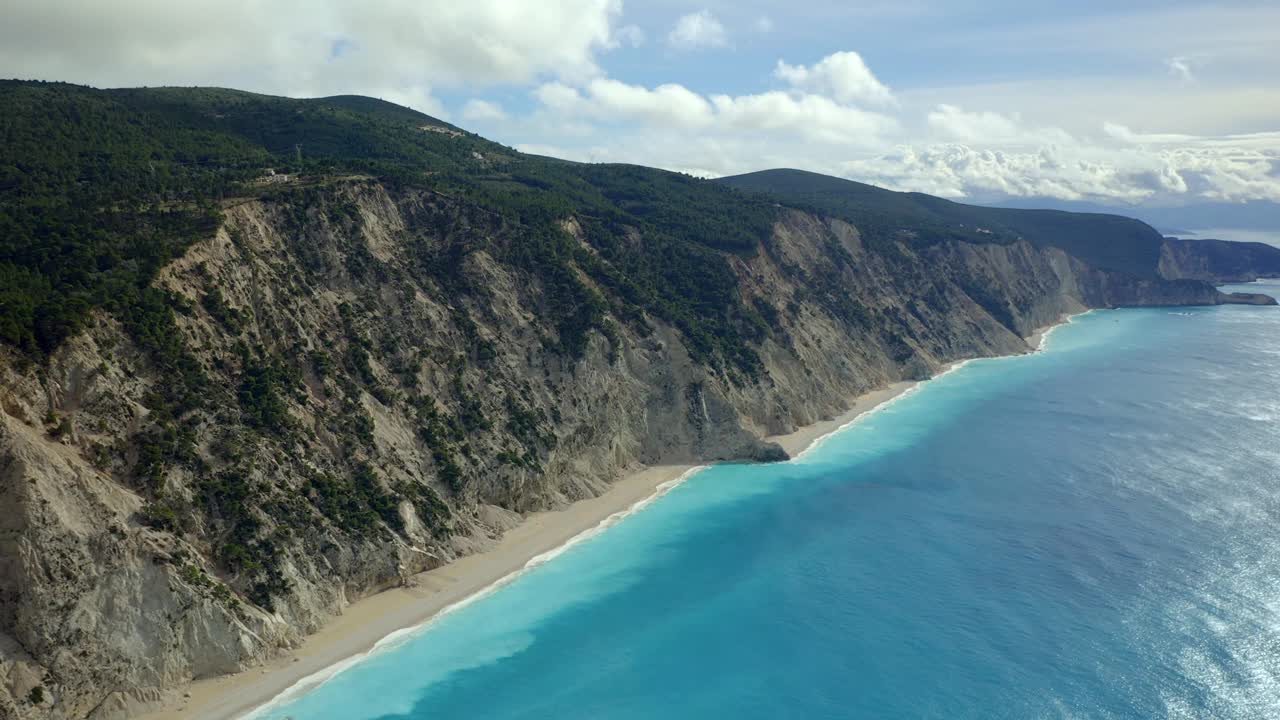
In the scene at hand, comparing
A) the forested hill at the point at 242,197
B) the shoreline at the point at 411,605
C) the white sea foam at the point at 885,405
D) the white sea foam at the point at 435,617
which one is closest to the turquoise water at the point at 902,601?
the white sea foam at the point at 435,617

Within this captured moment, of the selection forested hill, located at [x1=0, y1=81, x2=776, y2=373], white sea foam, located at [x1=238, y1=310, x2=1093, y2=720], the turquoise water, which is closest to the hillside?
forested hill, located at [x1=0, y1=81, x2=776, y2=373]

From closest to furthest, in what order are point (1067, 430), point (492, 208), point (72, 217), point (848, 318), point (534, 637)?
point (534, 637) → point (72, 217) → point (492, 208) → point (1067, 430) → point (848, 318)

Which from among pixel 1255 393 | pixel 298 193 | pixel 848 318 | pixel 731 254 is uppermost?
pixel 298 193

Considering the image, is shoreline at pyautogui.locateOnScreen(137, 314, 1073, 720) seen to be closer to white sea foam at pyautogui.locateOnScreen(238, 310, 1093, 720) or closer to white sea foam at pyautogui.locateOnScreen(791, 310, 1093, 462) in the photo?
white sea foam at pyautogui.locateOnScreen(238, 310, 1093, 720)

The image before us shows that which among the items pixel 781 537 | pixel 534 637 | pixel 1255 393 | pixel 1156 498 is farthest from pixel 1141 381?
pixel 534 637

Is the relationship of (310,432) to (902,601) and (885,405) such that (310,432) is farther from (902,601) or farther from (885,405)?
(885,405)

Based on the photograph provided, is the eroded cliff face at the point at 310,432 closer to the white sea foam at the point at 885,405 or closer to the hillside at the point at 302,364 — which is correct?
the hillside at the point at 302,364

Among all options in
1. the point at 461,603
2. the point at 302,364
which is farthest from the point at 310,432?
the point at 461,603

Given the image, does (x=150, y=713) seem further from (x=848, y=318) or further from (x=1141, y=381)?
(x=1141, y=381)

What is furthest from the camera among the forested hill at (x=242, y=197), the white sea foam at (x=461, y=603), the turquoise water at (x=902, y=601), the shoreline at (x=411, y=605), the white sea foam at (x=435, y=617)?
the forested hill at (x=242, y=197)
